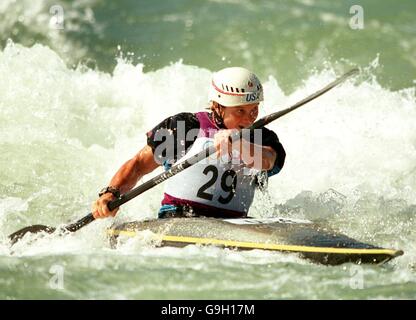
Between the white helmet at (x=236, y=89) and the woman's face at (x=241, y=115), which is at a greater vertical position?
the white helmet at (x=236, y=89)

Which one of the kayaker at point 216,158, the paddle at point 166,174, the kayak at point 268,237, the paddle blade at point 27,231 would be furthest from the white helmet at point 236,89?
the paddle blade at point 27,231

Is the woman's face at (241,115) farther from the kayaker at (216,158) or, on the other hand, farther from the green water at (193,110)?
the green water at (193,110)

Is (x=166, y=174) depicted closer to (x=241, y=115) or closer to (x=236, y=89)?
(x=241, y=115)

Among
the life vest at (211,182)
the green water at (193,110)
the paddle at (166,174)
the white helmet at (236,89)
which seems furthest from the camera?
the life vest at (211,182)

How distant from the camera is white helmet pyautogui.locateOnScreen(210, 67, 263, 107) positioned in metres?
6.25

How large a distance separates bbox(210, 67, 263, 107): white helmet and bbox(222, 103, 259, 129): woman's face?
37mm

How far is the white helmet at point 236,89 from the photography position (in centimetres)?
625

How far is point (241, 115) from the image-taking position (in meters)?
Result: 6.32

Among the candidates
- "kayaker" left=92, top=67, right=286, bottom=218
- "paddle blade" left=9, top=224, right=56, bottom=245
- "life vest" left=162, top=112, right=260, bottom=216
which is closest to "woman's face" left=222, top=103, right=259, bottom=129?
"kayaker" left=92, top=67, right=286, bottom=218

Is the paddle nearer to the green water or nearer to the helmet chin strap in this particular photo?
the green water

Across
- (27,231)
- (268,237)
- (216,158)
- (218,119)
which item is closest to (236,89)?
(218,119)

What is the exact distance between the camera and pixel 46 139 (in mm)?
9484

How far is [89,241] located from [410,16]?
7820mm

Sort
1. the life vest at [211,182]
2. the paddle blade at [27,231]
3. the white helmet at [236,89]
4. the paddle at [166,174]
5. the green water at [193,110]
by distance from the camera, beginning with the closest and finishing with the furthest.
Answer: the green water at [193,110] < the paddle at [166,174] < the white helmet at [236,89] < the life vest at [211,182] < the paddle blade at [27,231]
